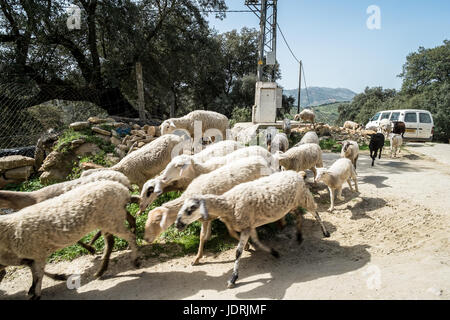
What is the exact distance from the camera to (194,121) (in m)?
8.29

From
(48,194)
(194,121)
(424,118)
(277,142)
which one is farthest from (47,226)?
(424,118)

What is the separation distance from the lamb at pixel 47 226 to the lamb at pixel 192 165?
1.22 meters

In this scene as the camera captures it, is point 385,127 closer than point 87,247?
No

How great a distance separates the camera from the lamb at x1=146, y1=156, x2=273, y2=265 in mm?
3754

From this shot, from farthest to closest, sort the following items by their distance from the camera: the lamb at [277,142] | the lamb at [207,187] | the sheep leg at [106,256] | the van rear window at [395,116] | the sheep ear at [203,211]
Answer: the van rear window at [395,116], the lamb at [277,142], the sheep leg at [106,256], the lamb at [207,187], the sheep ear at [203,211]

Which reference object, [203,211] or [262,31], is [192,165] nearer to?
[203,211]

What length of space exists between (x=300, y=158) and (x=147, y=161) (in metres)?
3.54

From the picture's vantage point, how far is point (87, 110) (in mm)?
13633

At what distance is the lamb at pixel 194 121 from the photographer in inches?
309

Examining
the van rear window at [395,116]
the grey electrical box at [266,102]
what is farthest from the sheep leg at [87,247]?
the van rear window at [395,116]

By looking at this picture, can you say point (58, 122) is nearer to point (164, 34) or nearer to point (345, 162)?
point (164, 34)

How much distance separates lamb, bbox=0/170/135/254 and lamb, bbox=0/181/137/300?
630 millimetres

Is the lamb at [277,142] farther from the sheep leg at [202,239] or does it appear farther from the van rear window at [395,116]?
the van rear window at [395,116]

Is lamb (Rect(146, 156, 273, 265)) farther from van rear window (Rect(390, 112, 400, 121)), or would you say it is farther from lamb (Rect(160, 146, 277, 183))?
van rear window (Rect(390, 112, 400, 121))
